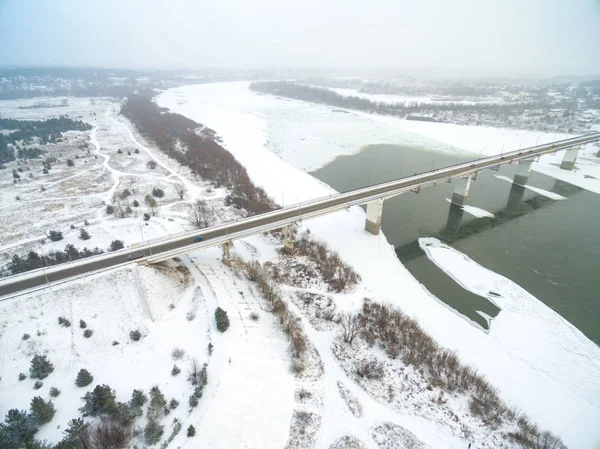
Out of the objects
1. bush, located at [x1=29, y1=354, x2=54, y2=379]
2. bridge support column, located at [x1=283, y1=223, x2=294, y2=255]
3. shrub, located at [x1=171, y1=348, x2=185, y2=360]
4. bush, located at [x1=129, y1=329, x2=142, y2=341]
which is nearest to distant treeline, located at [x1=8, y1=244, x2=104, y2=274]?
bush, located at [x1=29, y1=354, x2=54, y2=379]

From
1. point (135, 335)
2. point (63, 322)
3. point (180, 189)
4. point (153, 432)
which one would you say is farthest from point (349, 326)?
point (180, 189)

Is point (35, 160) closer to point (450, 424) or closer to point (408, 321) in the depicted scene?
point (408, 321)

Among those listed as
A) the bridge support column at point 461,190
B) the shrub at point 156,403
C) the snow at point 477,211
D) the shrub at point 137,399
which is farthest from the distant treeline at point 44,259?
the snow at point 477,211

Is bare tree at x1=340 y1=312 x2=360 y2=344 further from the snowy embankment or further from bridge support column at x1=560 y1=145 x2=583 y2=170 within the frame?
bridge support column at x1=560 y1=145 x2=583 y2=170

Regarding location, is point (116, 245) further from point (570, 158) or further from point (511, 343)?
point (570, 158)

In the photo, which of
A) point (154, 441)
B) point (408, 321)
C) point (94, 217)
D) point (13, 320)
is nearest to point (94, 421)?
point (154, 441)

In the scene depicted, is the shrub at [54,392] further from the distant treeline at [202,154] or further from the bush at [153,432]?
the distant treeline at [202,154]
